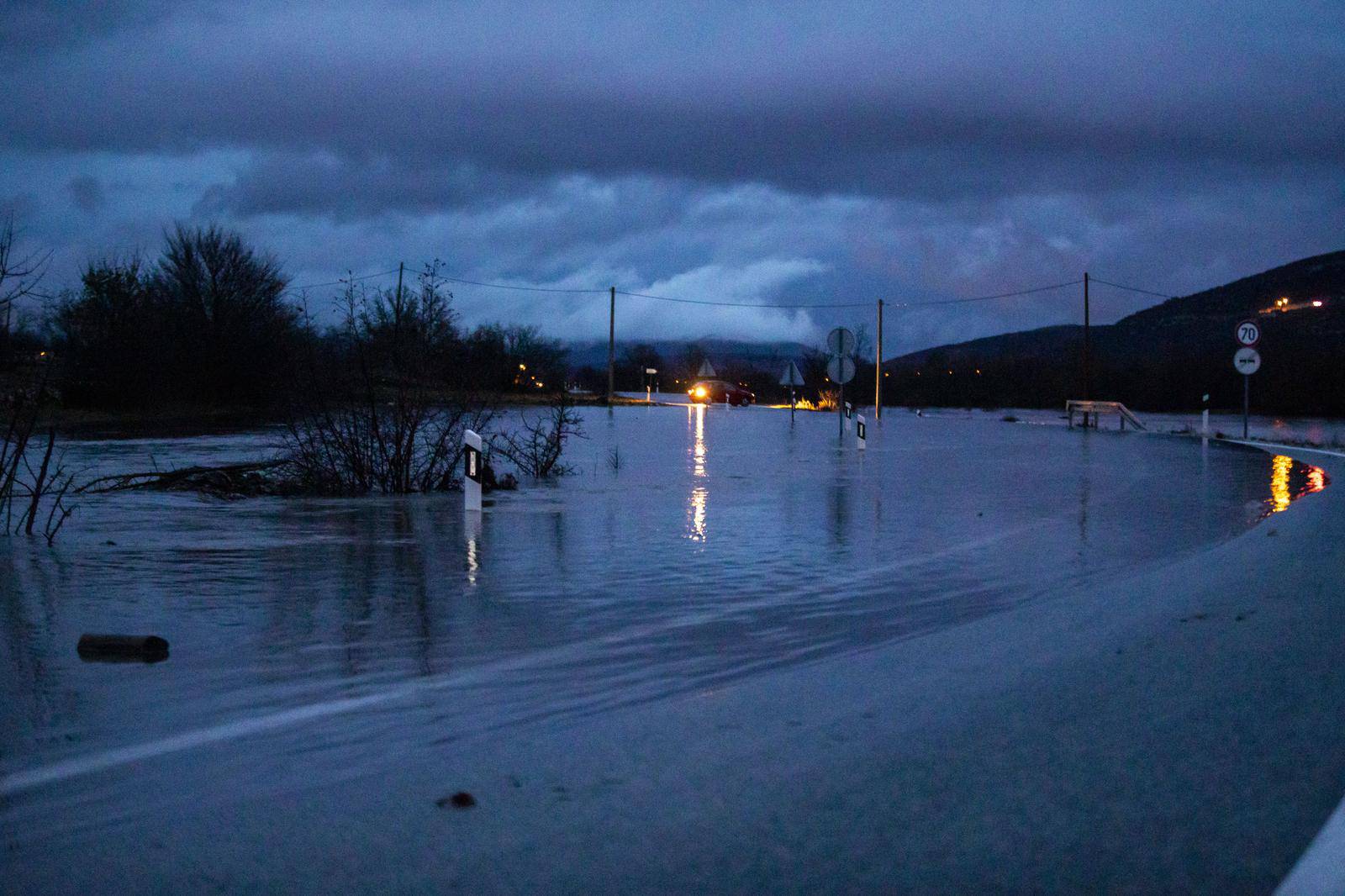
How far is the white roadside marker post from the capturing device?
46.5 ft

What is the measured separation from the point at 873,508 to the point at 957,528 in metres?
2.13

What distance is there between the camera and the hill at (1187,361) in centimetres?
7262

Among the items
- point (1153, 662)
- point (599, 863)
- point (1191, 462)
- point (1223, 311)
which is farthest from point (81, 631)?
point (1223, 311)

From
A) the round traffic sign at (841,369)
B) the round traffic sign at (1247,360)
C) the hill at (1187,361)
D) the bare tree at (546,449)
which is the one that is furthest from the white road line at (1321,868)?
the hill at (1187,361)

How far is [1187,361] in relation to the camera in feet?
286

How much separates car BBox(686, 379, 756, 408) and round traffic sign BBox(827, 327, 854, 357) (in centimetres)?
5020

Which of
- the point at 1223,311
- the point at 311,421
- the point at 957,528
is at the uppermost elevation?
the point at 1223,311

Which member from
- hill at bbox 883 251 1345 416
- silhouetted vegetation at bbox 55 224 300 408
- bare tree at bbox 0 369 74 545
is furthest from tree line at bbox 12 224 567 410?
hill at bbox 883 251 1345 416

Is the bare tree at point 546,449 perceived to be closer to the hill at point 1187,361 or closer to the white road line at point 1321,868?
the white road line at point 1321,868

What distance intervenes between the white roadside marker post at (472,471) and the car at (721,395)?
68.8 m

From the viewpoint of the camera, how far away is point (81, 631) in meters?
7.19

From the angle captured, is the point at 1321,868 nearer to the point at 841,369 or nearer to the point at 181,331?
the point at 841,369

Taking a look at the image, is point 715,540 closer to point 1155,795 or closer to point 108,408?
point 1155,795

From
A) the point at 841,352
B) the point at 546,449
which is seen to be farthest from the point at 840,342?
the point at 546,449
